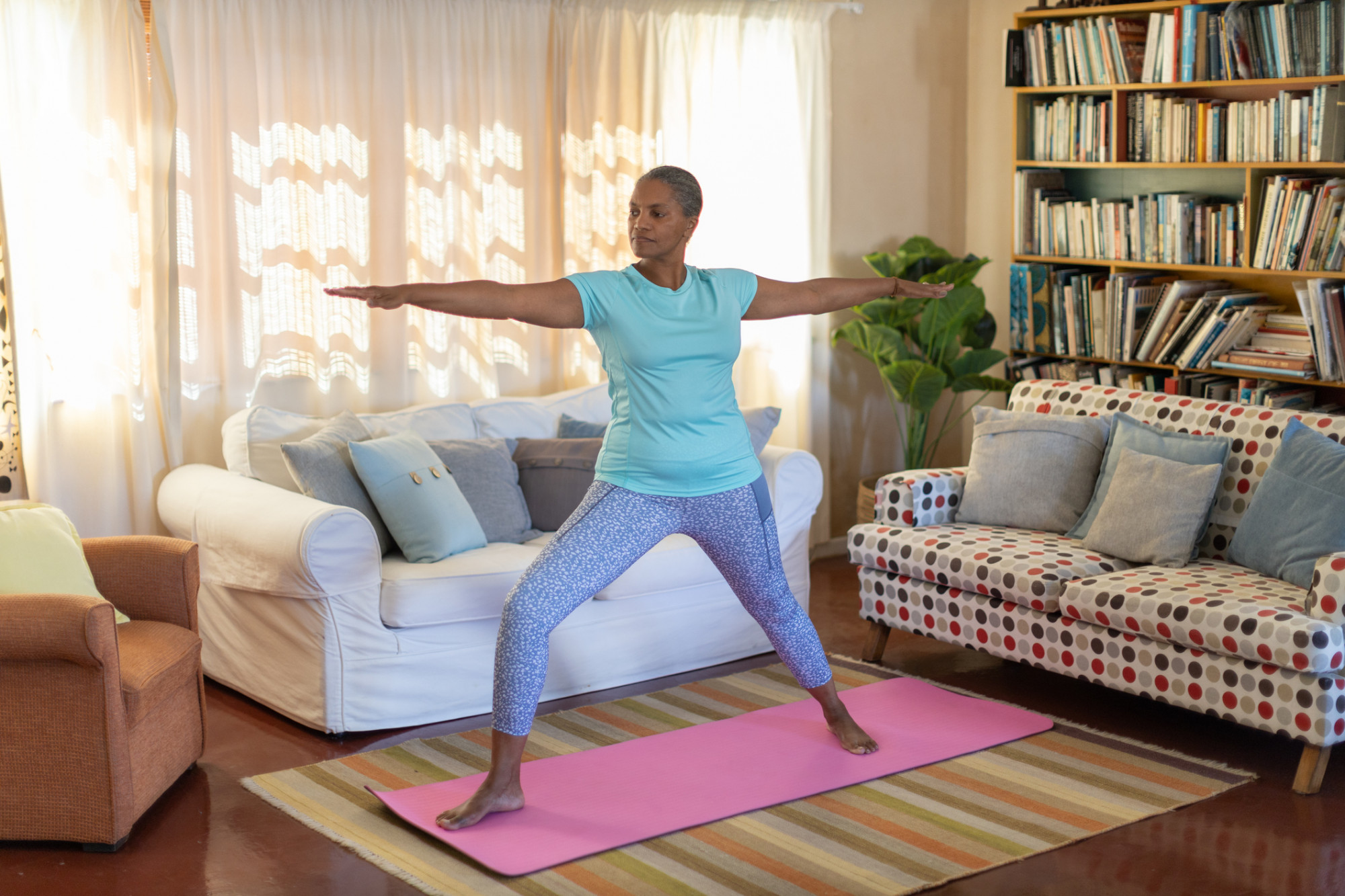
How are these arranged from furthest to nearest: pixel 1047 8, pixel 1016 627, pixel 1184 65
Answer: pixel 1047 8 → pixel 1184 65 → pixel 1016 627

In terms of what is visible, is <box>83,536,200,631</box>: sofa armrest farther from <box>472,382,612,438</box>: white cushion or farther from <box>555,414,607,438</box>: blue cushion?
<box>555,414,607,438</box>: blue cushion

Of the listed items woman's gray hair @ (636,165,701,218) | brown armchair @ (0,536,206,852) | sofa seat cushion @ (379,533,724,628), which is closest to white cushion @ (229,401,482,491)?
sofa seat cushion @ (379,533,724,628)

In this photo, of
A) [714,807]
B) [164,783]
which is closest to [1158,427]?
[714,807]

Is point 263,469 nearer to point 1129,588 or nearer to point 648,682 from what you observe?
point 648,682

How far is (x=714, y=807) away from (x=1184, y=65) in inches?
134

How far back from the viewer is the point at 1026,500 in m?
4.32

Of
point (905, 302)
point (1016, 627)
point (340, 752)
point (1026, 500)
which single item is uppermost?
point (905, 302)

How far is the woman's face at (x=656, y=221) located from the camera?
304 centimetres

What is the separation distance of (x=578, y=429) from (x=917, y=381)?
5.02ft

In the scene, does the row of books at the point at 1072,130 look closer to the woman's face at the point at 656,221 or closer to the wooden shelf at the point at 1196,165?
the wooden shelf at the point at 1196,165

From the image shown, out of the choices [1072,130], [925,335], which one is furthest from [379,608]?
[1072,130]

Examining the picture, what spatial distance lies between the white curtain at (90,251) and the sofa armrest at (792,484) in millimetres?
1901

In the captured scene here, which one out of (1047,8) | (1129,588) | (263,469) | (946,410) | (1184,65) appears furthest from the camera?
(946,410)

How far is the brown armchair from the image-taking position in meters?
2.85
